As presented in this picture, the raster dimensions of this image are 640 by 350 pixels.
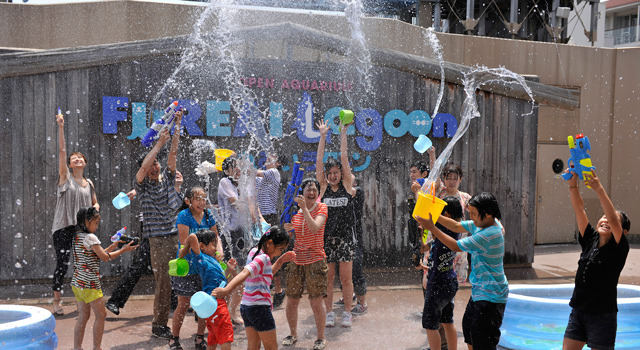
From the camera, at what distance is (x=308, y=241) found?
5523 mm

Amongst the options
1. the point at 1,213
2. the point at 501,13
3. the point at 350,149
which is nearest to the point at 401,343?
the point at 350,149

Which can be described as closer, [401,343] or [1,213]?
[401,343]

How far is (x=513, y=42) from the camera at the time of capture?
13.0 m

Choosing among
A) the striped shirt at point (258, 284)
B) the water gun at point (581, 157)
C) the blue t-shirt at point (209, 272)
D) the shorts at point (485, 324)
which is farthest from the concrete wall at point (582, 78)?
the shorts at point (485, 324)

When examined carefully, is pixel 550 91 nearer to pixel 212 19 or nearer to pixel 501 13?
pixel 212 19

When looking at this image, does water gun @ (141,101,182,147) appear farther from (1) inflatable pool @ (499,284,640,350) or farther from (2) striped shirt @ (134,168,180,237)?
(1) inflatable pool @ (499,284,640,350)

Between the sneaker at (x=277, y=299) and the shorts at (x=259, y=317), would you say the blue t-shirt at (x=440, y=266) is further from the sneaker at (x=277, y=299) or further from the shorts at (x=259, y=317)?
the sneaker at (x=277, y=299)

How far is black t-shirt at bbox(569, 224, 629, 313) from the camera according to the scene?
3951 mm

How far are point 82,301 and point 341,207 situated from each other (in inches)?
104

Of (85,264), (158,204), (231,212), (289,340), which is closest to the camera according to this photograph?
(85,264)

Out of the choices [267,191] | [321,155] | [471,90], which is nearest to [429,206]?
[321,155]

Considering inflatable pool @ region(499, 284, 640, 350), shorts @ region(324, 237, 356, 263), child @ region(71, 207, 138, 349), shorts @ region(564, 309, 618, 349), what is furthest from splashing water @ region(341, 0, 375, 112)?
shorts @ region(564, 309, 618, 349)

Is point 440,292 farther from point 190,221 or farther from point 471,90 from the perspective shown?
point 471,90

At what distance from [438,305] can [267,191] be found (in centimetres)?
314
